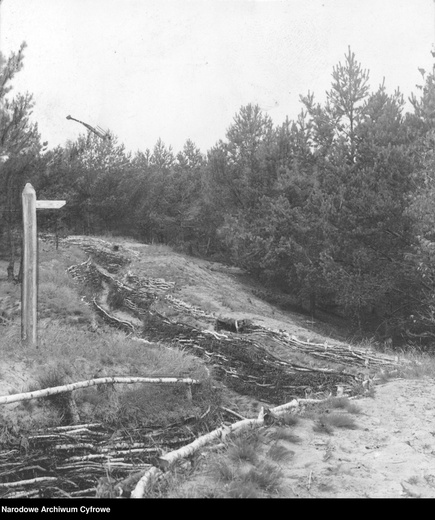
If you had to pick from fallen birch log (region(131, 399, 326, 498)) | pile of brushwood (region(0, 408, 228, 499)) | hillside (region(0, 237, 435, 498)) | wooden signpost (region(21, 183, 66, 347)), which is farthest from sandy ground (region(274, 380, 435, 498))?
wooden signpost (region(21, 183, 66, 347))

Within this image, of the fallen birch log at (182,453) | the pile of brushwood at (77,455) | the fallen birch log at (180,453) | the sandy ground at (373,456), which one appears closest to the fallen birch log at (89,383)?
the pile of brushwood at (77,455)

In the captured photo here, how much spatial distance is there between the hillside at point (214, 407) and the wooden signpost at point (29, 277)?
19 cm

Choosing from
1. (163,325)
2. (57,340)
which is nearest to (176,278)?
→ (163,325)

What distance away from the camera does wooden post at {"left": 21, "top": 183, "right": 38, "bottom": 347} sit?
6.17 metres

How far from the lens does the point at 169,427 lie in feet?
16.2

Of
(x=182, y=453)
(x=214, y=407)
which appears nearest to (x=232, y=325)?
(x=214, y=407)

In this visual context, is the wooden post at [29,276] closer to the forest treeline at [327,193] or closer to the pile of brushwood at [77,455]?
the pile of brushwood at [77,455]

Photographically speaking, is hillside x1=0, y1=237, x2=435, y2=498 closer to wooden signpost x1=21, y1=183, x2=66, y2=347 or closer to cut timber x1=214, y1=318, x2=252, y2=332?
cut timber x1=214, y1=318, x2=252, y2=332

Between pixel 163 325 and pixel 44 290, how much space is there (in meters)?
2.97

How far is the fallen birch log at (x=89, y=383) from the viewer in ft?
14.1

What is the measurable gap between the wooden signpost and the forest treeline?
3435 millimetres

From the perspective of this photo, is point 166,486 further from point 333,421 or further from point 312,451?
point 333,421

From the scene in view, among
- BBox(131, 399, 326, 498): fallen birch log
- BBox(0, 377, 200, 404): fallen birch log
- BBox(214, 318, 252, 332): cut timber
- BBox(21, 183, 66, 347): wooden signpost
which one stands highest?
BBox(21, 183, 66, 347): wooden signpost

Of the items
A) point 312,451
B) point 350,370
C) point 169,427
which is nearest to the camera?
point 312,451
